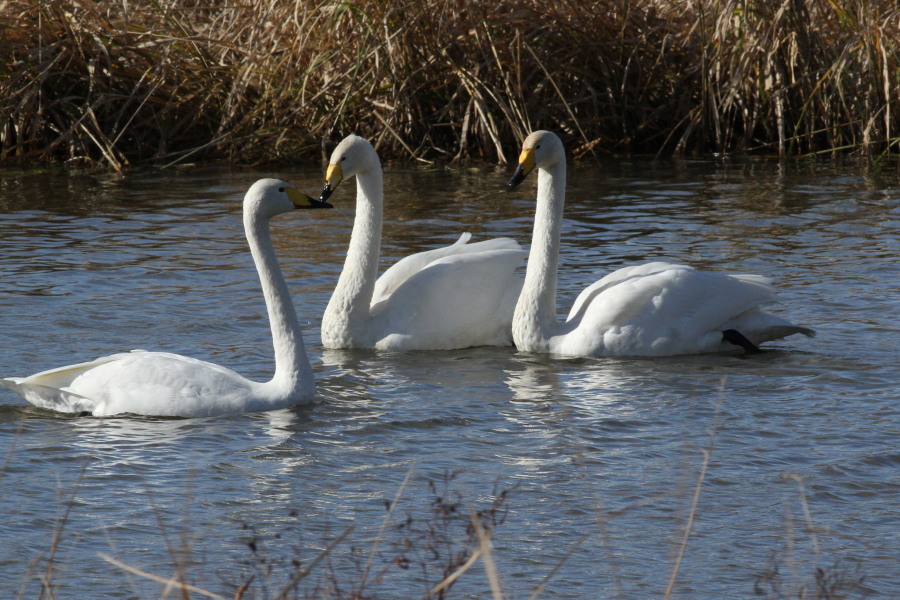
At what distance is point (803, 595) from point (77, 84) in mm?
13040

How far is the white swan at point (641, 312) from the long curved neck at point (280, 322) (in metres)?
1.58

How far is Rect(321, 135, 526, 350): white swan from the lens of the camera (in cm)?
745

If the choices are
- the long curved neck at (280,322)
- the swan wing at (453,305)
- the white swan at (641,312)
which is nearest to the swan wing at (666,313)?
the white swan at (641,312)

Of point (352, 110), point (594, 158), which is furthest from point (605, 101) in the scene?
point (352, 110)

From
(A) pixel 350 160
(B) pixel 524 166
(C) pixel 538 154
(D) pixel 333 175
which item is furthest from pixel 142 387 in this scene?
(C) pixel 538 154

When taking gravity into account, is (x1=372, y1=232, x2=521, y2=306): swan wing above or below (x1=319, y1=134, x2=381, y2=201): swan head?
below

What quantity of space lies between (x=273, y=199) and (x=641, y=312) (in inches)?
81.3

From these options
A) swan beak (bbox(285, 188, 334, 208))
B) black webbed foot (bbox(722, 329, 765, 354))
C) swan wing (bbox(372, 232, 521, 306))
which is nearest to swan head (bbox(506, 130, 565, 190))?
swan wing (bbox(372, 232, 521, 306))

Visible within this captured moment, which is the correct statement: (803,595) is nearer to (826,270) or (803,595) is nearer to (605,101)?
(826,270)

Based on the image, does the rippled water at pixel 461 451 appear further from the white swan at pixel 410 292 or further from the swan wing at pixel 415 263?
the swan wing at pixel 415 263

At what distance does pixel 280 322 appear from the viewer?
6.23m

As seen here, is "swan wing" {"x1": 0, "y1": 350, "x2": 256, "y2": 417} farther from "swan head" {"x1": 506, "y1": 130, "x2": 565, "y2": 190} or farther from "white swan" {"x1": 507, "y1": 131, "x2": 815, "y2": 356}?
"swan head" {"x1": 506, "y1": 130, "x2": 565, "y2": 190}

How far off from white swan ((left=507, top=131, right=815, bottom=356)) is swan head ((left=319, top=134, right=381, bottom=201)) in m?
0.83

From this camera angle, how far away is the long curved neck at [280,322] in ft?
20.0
